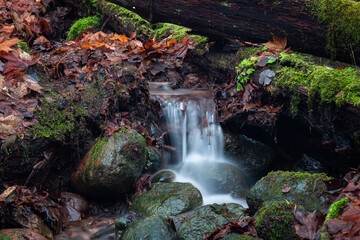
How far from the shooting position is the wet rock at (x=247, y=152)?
609cm

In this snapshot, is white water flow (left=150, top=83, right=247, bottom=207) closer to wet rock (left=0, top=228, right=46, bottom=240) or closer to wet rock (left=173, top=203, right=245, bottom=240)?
wet rock (left=173, top=203, right=245, bottom=240)

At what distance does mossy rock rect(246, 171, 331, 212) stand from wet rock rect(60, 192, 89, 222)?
2.46 m

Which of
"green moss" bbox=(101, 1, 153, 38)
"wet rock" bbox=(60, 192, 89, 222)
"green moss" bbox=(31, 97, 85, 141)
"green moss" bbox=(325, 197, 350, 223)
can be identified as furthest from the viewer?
"green moss" bbox=(101, 1, 153, 38)

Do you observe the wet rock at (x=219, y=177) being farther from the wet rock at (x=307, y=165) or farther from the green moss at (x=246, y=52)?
the green moss at (x=246, y=52)

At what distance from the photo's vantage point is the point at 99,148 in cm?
472

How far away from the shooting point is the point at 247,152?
6.13 meters

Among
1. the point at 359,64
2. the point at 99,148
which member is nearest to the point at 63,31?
the point at 99,148

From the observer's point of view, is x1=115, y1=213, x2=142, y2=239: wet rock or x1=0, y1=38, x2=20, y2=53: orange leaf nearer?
x1=115, y1=213, x2=142, y2=239: wet rock

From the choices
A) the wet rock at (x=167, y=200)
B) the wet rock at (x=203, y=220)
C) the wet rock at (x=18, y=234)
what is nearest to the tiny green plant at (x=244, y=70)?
the wet rock at (x=167, y=200)

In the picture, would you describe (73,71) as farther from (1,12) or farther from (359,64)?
(359,64)

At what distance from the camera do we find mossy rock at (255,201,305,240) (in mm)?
3143

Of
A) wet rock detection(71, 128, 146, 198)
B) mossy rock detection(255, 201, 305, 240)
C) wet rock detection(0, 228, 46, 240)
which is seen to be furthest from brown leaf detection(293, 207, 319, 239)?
wet rock detection(0, 228, 46, 240)

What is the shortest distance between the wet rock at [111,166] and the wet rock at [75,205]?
0.39ft

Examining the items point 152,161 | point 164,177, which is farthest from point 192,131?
point 164,177
